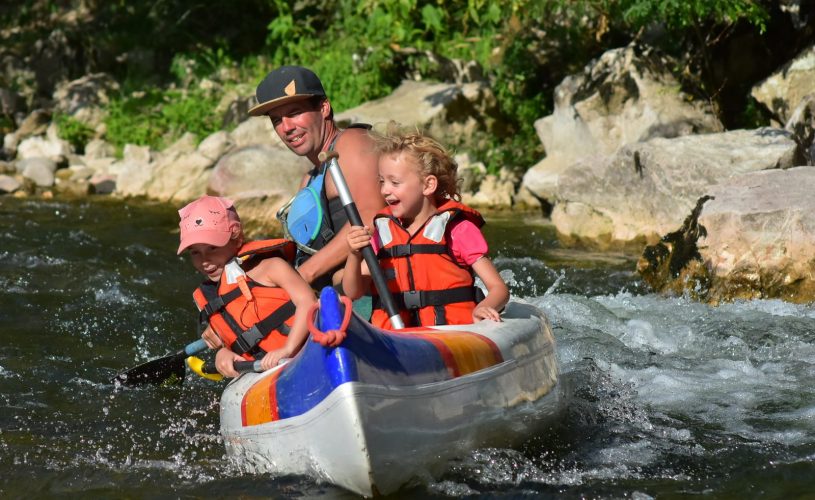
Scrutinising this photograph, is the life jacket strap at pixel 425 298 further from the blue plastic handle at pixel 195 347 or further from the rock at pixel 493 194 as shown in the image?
the rock at pixel 493 194

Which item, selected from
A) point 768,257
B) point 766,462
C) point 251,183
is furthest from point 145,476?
point 251,183

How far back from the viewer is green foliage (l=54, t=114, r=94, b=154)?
13489mm

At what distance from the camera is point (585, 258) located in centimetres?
773

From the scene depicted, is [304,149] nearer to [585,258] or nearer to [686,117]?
[585,258]

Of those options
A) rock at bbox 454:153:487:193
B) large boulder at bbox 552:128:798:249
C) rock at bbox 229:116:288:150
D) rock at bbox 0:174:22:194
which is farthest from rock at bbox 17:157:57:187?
large boulder at bbox 552:128:798:249

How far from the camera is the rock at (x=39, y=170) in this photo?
1209 centimetres

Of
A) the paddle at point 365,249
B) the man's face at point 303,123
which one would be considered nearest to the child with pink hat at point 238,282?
the paddle at point 365,249

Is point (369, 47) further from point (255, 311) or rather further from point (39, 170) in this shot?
point (255, 311)

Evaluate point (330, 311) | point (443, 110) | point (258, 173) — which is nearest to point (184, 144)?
point (258, 173)

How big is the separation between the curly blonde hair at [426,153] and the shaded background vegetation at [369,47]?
177 inches

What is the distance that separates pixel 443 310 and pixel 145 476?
1.18 metres

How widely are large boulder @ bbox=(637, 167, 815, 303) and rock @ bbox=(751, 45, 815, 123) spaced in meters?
2.06

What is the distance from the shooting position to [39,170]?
40.0 ft

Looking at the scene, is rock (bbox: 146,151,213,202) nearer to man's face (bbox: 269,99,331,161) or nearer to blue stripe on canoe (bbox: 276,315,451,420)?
man's face (bbox: 269,99,331,161)
